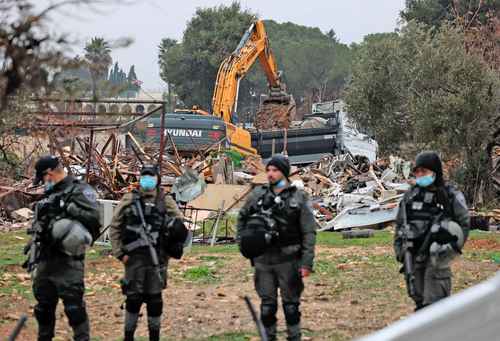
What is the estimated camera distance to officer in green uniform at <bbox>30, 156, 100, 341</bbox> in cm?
832

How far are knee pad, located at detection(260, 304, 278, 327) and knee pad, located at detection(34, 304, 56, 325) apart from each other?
180 centimetres

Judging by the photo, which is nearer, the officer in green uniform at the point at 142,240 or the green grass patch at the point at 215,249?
the officer in green uniform at the point at 142,240

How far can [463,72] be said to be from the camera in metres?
25.0

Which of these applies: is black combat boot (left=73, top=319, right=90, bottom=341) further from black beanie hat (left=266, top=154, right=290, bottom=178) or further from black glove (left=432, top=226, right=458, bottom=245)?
black glove (left=432, top=226, right=458, bottom=245)

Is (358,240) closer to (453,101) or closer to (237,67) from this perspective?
(453,101)

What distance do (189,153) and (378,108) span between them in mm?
6691

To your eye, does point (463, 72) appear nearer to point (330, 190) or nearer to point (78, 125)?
point (330, 190)

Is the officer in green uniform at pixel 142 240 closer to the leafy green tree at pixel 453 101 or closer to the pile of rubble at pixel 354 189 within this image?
the pile of rubble at pixel 354 189

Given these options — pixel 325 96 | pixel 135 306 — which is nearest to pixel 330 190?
pixel 135 306

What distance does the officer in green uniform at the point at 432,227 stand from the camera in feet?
27.1

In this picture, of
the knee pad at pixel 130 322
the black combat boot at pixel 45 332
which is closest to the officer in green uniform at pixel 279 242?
the knee pad at pixel 130 322

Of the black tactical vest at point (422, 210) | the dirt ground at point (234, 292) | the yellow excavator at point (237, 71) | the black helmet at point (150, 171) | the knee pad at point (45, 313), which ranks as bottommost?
the dirt ground at point (234, 292)

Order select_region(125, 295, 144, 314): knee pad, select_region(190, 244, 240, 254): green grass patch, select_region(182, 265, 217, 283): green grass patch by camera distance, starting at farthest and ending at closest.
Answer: select_region(190, 244, 240, 254): green grass patch
select_region(182, 265, 217, 283): green grass patch
select_region(125, 295, 144, 314): knee pad

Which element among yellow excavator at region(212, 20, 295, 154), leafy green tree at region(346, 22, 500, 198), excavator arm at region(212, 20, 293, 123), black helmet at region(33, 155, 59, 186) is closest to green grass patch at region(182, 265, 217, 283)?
black helmet at region(33, 155, 59, 186)
